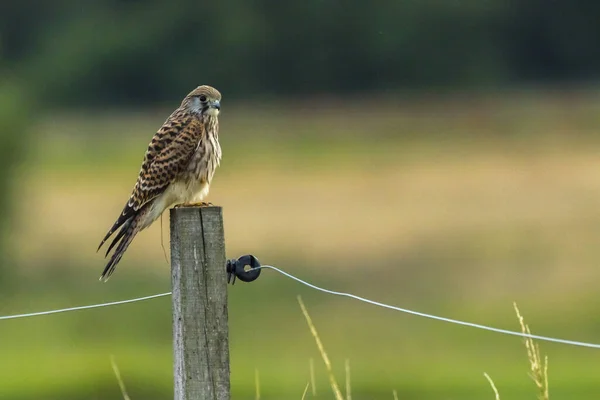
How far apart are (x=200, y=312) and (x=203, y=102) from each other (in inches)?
98.0

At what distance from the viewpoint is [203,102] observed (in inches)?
272

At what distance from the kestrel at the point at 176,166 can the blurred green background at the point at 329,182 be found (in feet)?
38.3

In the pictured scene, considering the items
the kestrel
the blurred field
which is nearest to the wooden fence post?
the kestrel

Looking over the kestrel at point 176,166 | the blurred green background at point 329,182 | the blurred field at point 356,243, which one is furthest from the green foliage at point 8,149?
the kestrel at point 176,166

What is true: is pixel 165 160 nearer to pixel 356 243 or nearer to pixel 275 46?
pixel 356 243

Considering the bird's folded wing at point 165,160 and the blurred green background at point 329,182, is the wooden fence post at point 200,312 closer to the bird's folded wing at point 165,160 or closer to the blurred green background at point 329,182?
the bird's folded wing at point 165,160

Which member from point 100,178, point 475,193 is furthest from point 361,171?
point 100,178

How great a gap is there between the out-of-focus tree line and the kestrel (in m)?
41.1

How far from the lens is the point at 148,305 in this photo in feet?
97.2

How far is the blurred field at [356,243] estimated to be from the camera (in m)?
22.7

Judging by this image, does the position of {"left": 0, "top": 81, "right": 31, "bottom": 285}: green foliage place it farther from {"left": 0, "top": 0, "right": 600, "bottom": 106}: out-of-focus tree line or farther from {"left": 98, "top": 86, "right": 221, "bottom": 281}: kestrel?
{"left": 98, "top": 86, "right": 221, "bottom": 281}: kestrel

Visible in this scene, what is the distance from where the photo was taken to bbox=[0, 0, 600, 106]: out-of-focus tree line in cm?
4912

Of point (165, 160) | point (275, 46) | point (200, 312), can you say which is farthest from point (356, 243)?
point (200, 312)

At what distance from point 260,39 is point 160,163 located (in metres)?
45.3
